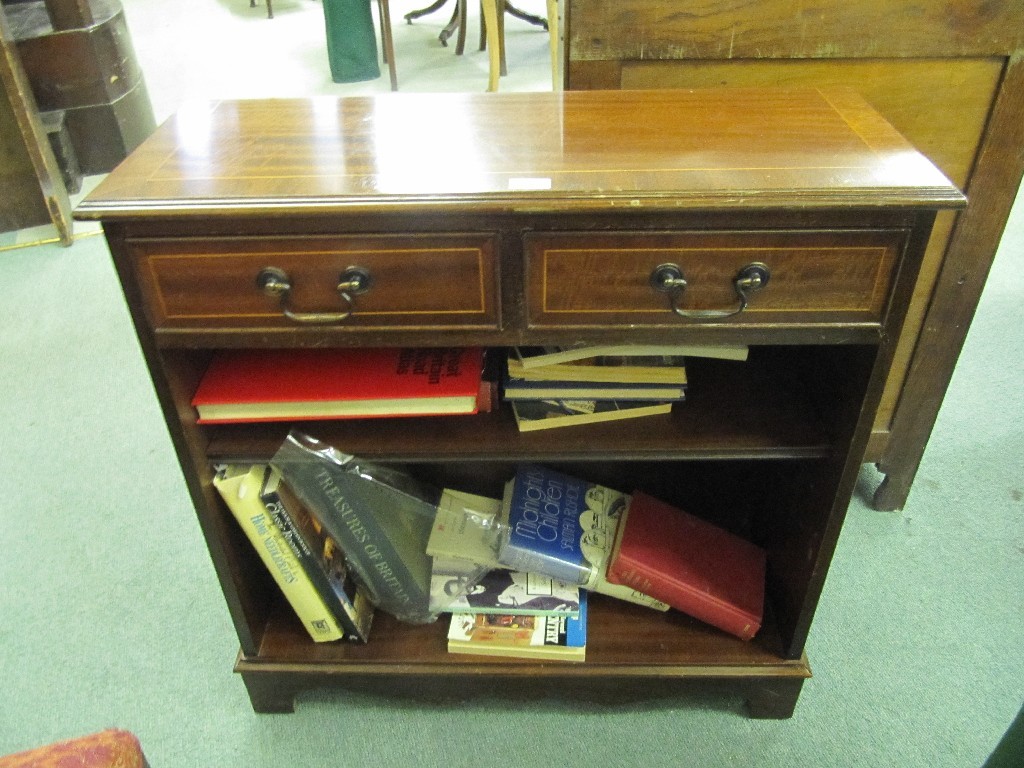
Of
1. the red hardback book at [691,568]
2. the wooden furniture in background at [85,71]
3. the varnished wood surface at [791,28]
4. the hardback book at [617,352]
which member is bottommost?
the red hardback book at [691,568]

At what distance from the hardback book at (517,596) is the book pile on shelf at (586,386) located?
0.92ft

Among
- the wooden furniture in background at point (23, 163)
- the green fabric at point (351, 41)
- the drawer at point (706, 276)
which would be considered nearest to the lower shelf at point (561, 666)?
the drawer at point (706, 276)

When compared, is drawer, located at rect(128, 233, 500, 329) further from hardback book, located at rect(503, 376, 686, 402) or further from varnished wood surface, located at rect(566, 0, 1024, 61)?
varnished wood surface, located at rect(566, 0, 1024, 61)

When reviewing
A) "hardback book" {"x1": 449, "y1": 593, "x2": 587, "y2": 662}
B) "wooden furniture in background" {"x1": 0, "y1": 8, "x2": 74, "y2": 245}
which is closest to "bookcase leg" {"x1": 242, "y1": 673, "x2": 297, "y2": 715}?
"hardback book" {"x1": 449, "y1": 593, "x2": 587, "y2": 662}

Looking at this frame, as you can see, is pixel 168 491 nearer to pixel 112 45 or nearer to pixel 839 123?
pixel 839 123

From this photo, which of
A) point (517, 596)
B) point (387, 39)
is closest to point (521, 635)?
point (517, 596)

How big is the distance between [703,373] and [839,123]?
0.35m

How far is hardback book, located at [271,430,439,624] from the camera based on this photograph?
0.98 metres

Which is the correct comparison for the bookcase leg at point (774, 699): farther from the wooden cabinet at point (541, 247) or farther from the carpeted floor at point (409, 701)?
the wooden cabinet at point (541, 247)

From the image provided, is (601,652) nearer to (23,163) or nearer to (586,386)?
(586,386)

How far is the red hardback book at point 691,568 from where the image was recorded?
113 centimetres

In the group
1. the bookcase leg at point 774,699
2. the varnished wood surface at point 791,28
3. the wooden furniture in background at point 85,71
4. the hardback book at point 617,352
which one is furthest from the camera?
the wooden furniture in background at point 85,71

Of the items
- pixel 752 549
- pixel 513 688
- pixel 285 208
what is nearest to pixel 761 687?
pixel 752 549

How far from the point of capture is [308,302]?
2.72 ft
